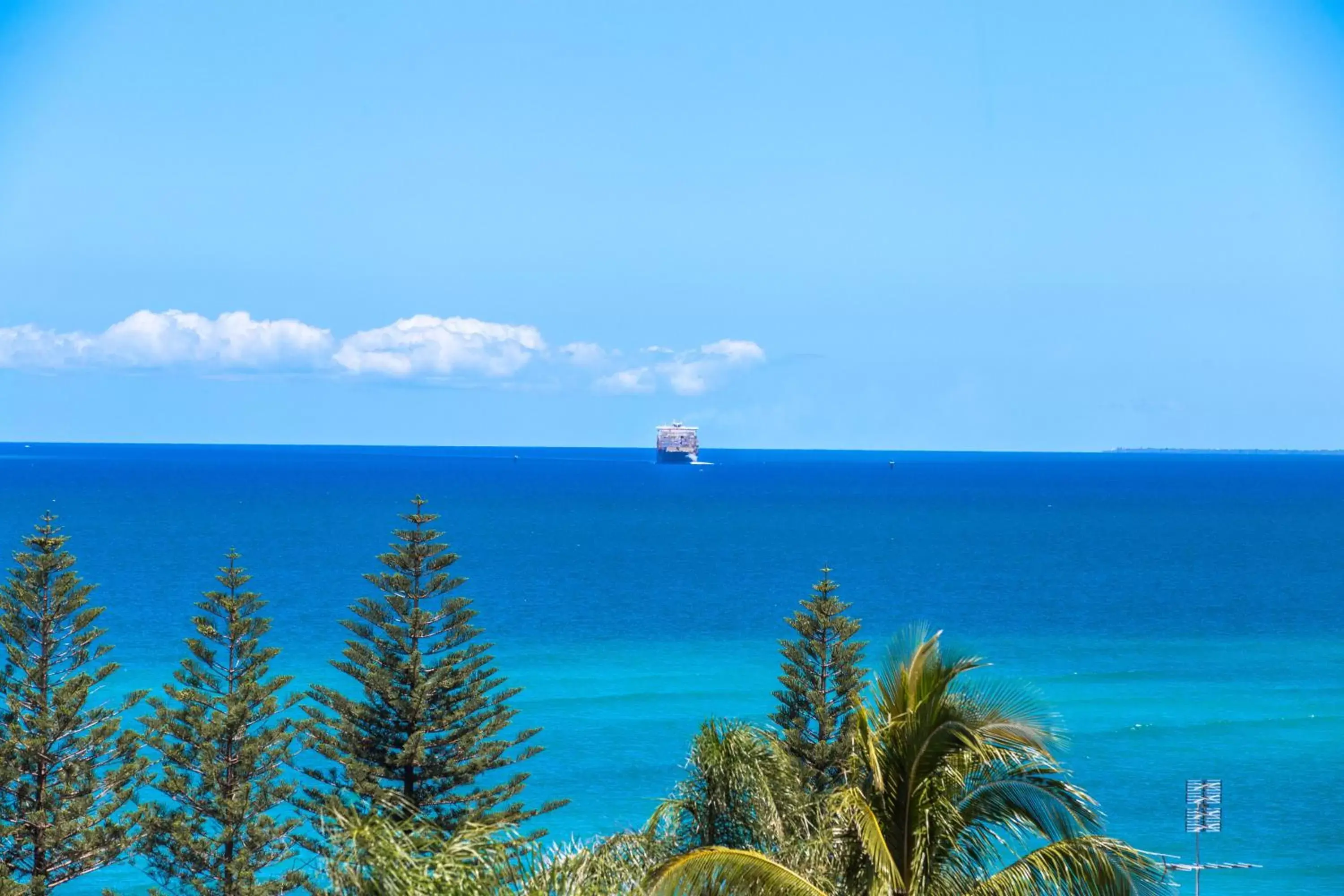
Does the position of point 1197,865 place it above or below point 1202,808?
below

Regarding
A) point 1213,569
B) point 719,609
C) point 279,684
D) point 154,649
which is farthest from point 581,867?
point 1213,569

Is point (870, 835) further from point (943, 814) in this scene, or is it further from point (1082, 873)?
point (1082, 873)

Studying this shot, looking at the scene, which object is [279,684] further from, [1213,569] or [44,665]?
[1213,569]

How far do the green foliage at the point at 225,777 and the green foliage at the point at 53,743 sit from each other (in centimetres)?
66

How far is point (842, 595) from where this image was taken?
61375mm

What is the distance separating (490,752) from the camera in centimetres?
1978

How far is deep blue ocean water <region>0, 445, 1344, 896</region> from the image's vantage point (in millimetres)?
30266

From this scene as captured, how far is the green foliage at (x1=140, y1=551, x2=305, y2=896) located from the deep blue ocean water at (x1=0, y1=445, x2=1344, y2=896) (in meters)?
6.08

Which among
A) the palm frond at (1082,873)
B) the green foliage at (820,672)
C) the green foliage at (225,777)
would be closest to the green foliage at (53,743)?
the green foliage at (225,777)

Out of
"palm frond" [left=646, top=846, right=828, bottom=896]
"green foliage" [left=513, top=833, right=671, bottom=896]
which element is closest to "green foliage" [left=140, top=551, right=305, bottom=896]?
"green foliage" [left=513, top=833, right=671, bottom=896]

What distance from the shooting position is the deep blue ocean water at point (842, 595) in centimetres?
3027

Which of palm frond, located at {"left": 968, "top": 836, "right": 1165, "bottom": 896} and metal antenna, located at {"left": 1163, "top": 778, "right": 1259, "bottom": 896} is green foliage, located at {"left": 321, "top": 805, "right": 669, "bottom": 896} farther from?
metal antenna, located at {"left": 1163, "top": 778, "right": 1259, "bottom": 896}

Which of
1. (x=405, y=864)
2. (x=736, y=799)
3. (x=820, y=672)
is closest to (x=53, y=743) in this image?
(x=820, y=672)

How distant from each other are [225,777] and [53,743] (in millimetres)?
2637
